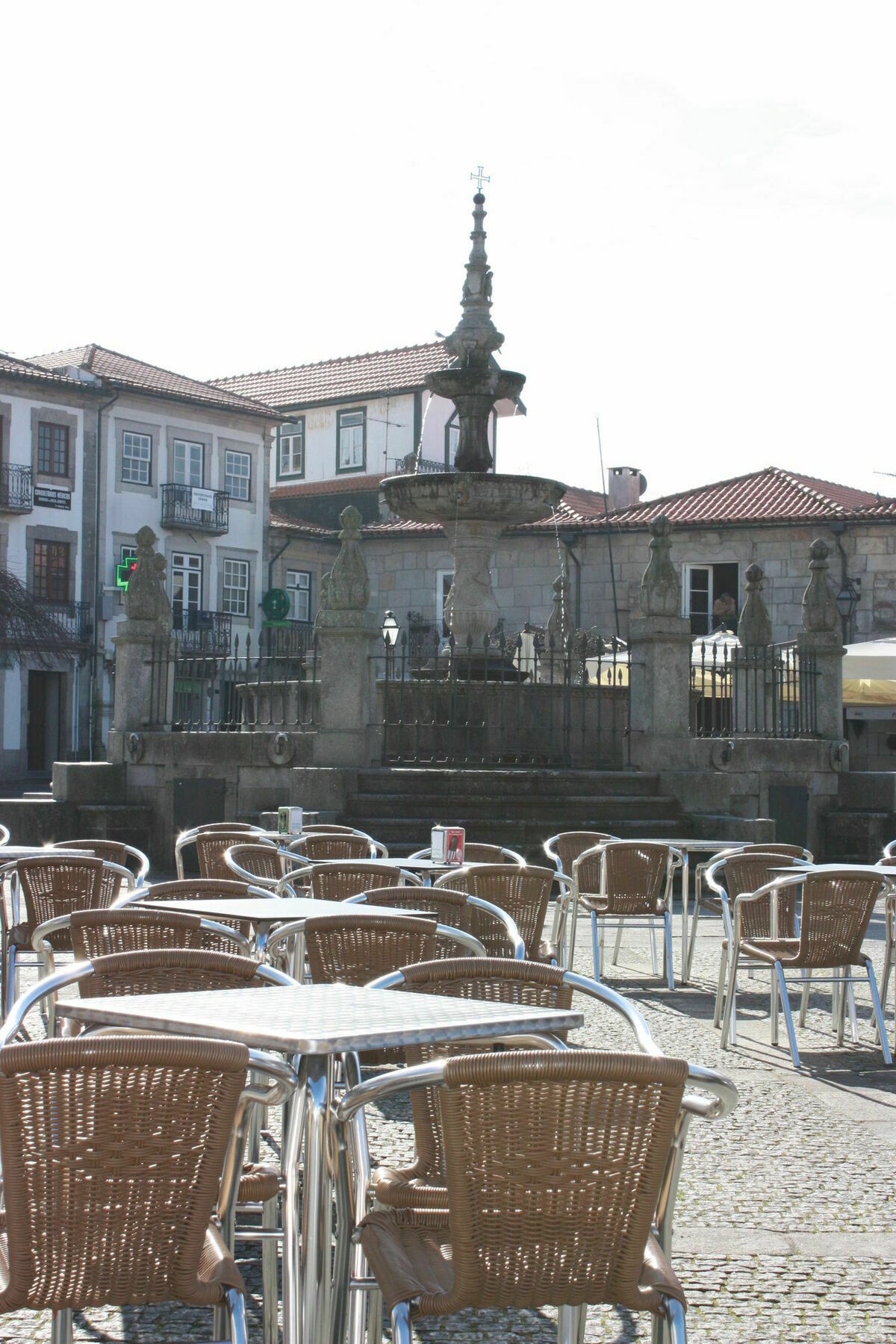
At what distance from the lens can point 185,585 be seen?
46.5m

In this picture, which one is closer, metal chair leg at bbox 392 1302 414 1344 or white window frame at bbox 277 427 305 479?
metal chair leg at bbox 392 1302 414 1344

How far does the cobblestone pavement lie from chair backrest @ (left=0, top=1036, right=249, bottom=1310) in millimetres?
1213

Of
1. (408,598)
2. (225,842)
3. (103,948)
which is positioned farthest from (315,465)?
(103,948)

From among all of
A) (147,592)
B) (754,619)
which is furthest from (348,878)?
(754,619)

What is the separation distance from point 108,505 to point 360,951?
1607 inches

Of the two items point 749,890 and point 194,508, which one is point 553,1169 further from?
point 194,508

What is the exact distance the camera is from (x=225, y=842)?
8.48 m

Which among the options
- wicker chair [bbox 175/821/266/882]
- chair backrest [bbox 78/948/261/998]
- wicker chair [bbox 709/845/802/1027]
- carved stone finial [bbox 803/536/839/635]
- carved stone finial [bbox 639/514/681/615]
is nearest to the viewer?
chair backrest [bbox 78/948/261/998]

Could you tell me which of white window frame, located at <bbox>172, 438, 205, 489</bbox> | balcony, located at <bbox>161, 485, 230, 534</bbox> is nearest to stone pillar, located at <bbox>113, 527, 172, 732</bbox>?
balcony, located at <bbox>161, 485, 230, 534</bbox>

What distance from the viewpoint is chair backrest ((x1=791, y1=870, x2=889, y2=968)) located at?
7.46 m

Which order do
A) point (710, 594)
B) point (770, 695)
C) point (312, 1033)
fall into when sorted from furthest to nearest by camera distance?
point (710, 594), point (770, 695), point (312, 1033)

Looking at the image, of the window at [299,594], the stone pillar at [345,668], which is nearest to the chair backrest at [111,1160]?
the stone pillar at [345,668]

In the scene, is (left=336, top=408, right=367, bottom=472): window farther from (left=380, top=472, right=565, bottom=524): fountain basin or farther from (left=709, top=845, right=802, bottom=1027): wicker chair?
(left=709, top=845, right=802, bottom=1027): wicker chair

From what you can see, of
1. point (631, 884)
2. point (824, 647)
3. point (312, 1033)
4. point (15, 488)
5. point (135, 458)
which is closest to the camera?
point (312, 1033)
